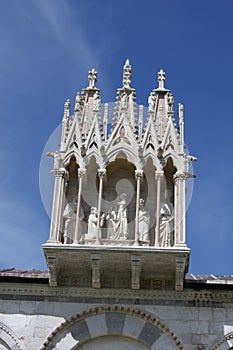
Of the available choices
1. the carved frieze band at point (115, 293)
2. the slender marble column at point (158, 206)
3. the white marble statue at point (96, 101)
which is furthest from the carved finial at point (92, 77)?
the carved frieze band at point (115, 293)

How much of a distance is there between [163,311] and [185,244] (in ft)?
4.63

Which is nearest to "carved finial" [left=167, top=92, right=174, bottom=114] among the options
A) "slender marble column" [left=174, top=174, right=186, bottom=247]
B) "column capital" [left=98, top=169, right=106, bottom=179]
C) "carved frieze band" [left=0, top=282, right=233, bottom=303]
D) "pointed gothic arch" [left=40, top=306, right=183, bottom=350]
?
"slender marble column" [left=174, top=174, right=186, bottom=247]

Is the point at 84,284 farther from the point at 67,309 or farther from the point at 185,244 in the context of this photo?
the point at 185,244

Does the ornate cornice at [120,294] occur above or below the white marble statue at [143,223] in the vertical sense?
below

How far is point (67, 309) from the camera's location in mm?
13773

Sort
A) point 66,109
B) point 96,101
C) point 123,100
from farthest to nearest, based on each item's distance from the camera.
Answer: point 96,101 → point 123,100 → point 66,109

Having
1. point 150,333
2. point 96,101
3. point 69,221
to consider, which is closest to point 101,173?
point 69,221

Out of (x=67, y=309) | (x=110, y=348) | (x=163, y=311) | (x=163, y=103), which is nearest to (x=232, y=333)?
(x=163, y=311)

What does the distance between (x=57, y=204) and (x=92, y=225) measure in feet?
2.82

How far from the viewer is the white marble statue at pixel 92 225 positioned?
14.3 meters

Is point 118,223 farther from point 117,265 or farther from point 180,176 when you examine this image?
point 180,176

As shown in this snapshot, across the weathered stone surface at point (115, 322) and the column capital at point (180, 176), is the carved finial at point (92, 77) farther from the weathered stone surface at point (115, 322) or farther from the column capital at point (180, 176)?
the weathered stone surface at point (115, 322)

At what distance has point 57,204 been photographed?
14430 millimetres

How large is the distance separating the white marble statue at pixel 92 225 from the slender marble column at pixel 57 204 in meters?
0.63
